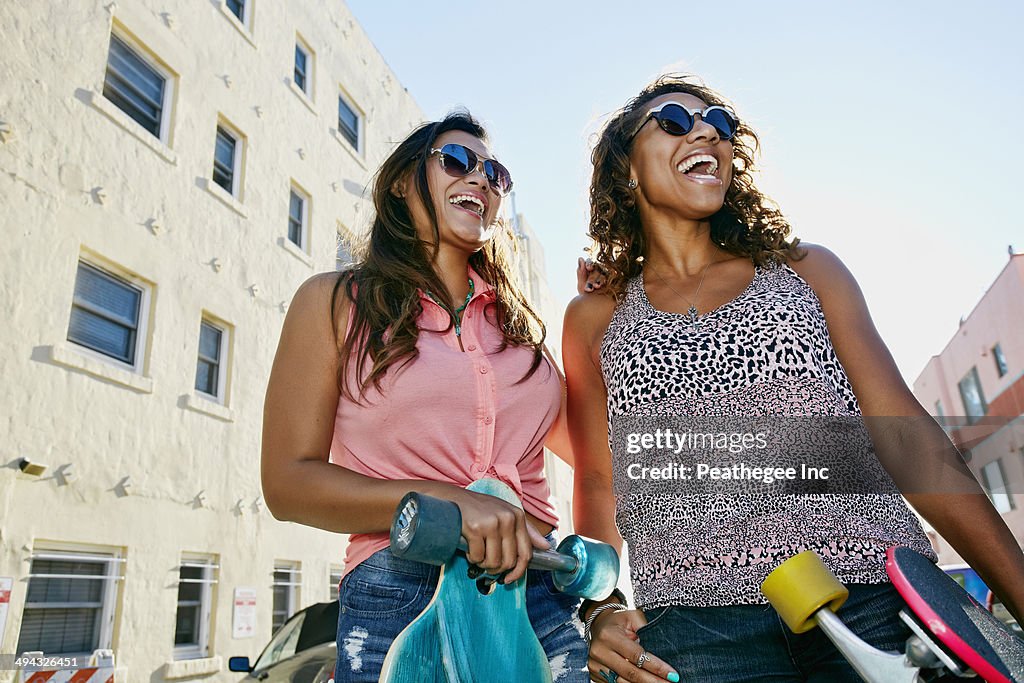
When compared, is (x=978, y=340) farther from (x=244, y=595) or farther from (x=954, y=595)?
(x=954, y=595)

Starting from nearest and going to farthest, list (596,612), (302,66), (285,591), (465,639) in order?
(465,639) → (596,612) → (285,591) → (302,66)

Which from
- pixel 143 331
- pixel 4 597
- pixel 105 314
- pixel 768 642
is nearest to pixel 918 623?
pixel 768 642

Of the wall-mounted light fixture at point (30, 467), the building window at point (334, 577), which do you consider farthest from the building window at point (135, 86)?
the building window at point (334, 577)

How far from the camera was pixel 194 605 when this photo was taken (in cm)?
1008

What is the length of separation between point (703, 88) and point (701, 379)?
4.38 ft

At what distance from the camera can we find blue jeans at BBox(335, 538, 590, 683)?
161cm

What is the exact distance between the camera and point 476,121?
2.80 metres

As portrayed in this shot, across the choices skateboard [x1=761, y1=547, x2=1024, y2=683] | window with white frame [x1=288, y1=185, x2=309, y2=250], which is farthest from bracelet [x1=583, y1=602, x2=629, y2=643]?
window with white frame [x1=288, y1=185, x2=309, y2=250]

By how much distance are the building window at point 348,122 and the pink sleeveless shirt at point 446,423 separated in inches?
628

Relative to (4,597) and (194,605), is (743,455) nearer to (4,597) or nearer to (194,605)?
(4,597)

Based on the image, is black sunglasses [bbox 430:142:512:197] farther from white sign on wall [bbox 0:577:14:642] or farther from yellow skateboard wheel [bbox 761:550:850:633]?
white sign on wall [bbox 0:577:14:642]

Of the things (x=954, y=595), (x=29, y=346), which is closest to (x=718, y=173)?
(x=954, y=595)

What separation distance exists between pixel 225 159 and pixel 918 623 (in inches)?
515

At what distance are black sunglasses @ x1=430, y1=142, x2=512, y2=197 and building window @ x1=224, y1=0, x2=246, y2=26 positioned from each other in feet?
43.1
